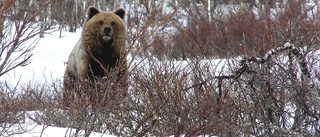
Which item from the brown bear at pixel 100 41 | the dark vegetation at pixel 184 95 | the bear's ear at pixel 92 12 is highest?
the bear's ear at pixel 92 12

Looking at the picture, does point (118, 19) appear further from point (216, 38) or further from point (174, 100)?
point (216, 38)

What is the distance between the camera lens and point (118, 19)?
506 cm

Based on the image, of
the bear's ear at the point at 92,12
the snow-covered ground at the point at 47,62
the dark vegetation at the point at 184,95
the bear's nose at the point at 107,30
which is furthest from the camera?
the snow-covered ground at the point at 47,62

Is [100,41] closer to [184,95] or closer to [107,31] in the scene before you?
[107,31]

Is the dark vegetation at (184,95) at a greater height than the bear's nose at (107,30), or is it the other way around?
the bear's nose at (107,30)

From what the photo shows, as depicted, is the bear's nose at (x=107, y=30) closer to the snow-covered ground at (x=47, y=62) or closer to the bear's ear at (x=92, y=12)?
the bear's ear at (x=92, y=12)

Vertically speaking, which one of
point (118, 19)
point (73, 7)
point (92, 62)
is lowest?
point (92, 62)

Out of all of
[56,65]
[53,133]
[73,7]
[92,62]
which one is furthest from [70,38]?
[53,133]

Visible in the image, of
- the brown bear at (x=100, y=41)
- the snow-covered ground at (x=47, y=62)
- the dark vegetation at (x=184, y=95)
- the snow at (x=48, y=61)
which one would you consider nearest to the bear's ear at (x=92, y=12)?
the brown bear at (x=100, y=41)

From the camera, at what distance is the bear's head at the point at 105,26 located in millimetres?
4965

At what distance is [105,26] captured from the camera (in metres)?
4.96

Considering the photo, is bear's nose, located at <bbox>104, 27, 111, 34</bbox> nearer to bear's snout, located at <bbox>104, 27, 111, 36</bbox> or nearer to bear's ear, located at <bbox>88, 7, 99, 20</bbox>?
bear's snout, located at <bbox>104, 27, 111, 36</bbox>

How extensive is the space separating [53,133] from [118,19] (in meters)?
2.54

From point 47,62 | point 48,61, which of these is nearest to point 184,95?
point 47,62
